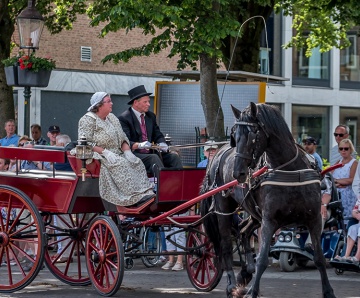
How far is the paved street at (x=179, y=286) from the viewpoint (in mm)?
11188

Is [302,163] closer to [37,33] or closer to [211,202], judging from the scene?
[211,202]

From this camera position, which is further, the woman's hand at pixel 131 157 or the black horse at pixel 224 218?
the woman's hand at pixel 131 157

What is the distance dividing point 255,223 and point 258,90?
223 inches

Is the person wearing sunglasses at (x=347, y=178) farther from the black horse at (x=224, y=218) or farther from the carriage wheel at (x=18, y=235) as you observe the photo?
the carriage wheel at (x=18, y=235)

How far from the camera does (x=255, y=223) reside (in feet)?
36.5

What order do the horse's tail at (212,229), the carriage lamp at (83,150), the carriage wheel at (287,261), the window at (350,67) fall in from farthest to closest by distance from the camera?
the window at (350,67)
the carriage wheel at (287,261)
the horse's tail at (212,229)
the carriage lamp at (83,150)

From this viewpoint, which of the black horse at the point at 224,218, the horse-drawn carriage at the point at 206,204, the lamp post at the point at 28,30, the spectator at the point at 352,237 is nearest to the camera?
the horse-drawn carriage at the point at 206,204

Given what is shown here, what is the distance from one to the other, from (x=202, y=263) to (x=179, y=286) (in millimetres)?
793

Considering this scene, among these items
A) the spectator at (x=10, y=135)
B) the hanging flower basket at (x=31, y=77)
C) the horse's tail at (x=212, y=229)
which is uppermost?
the hanging flower basket at (x=31, y=77)

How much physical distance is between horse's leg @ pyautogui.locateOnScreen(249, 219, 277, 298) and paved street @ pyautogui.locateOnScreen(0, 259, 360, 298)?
5.27ft

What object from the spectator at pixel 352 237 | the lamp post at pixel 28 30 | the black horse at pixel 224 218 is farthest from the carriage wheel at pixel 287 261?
the lamp post at pixel 28 30

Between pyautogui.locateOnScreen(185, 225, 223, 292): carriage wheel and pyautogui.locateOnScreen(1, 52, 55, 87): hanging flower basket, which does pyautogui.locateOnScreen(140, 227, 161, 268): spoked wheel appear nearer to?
pyautogui.locateOnScreen(185, 225, 223, 292): carriage wheel

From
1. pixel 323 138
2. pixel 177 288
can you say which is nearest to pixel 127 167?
pixel 177 288

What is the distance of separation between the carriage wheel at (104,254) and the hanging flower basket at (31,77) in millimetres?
5973
